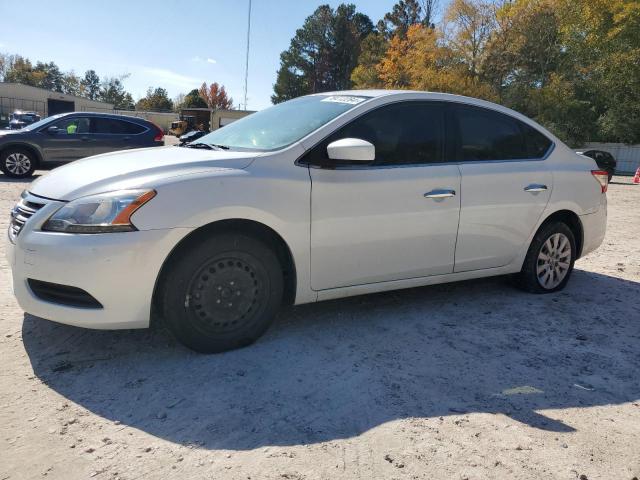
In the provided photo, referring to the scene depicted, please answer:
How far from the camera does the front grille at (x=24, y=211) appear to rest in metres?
3.16

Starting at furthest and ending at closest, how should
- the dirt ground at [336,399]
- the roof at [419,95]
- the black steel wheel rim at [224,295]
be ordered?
the roof at [419,95] → the black steel wheel rim at [224,295] → the dirt ground at [336,399]

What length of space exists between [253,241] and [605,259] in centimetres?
501

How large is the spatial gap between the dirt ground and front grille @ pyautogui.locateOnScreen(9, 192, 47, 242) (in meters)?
0.73

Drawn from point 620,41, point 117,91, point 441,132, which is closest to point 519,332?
point 441,132

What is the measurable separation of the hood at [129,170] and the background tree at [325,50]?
66.9 metres

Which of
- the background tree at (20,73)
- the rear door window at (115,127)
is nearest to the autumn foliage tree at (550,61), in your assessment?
the rear door window at (115,127)

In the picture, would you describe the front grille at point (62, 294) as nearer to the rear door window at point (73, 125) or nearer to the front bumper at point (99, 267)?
the front bumper at point (99, 267)

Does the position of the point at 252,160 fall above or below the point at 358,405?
Result: above

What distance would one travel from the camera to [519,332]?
4.00 m

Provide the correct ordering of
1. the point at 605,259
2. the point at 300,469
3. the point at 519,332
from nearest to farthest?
the point at 300,469 → the point at 519,332 → the point at 605,259

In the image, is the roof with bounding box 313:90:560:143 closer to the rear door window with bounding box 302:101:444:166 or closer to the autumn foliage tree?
the rear door window with bounding box 302:101:444:166

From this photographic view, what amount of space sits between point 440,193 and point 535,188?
3.55 feet

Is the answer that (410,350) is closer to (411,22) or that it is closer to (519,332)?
(519,332)

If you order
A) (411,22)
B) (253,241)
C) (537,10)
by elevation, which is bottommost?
(253,241)
